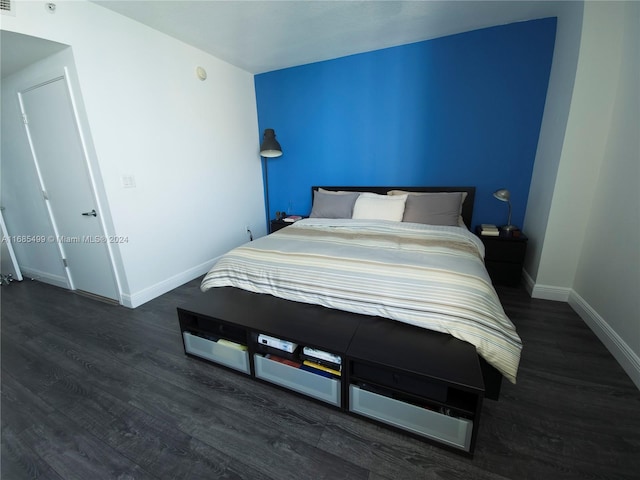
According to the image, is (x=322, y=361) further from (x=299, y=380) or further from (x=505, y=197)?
(x=505, y=197)

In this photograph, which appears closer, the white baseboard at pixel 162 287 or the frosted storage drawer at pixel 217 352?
the frosted storage drawer at pixel 217 352

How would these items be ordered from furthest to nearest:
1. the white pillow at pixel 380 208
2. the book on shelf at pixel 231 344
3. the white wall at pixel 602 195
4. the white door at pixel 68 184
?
the white pillow at pixel 380 208
the white door at pixel 68 184
the white wall at pixel 602 195
the book on shelf at pixel 231 344

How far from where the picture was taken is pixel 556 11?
83.6 inches

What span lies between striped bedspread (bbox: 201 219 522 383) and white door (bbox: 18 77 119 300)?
133 centimetres

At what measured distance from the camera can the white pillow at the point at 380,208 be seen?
2527mm

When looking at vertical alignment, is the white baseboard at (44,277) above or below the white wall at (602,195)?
below

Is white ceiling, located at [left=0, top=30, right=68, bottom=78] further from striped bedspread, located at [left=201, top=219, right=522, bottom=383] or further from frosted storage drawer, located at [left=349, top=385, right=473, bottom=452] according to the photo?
frosted storage drawer, located at [left=349, top=385, right=473, bottom=452]

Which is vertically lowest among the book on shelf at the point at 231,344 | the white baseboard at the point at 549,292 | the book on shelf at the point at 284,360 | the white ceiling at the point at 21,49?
the white baseboard at the point at 549,292

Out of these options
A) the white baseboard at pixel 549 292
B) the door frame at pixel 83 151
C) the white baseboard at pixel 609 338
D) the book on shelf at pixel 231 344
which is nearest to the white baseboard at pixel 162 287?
the door frame at pixel 83 151

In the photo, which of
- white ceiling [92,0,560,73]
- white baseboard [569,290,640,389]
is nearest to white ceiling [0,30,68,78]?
white ceiling [92,0,560,73]

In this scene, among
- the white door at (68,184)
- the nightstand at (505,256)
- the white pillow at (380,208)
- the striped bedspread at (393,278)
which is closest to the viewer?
the striped bedspread at (393,278)

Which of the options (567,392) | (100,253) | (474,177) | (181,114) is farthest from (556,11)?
(100,253)

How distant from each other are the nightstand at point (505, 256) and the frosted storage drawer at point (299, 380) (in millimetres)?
2034

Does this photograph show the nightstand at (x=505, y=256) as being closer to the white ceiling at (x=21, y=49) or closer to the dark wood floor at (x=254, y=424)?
the dark wood floor at (x=254, y=424)
